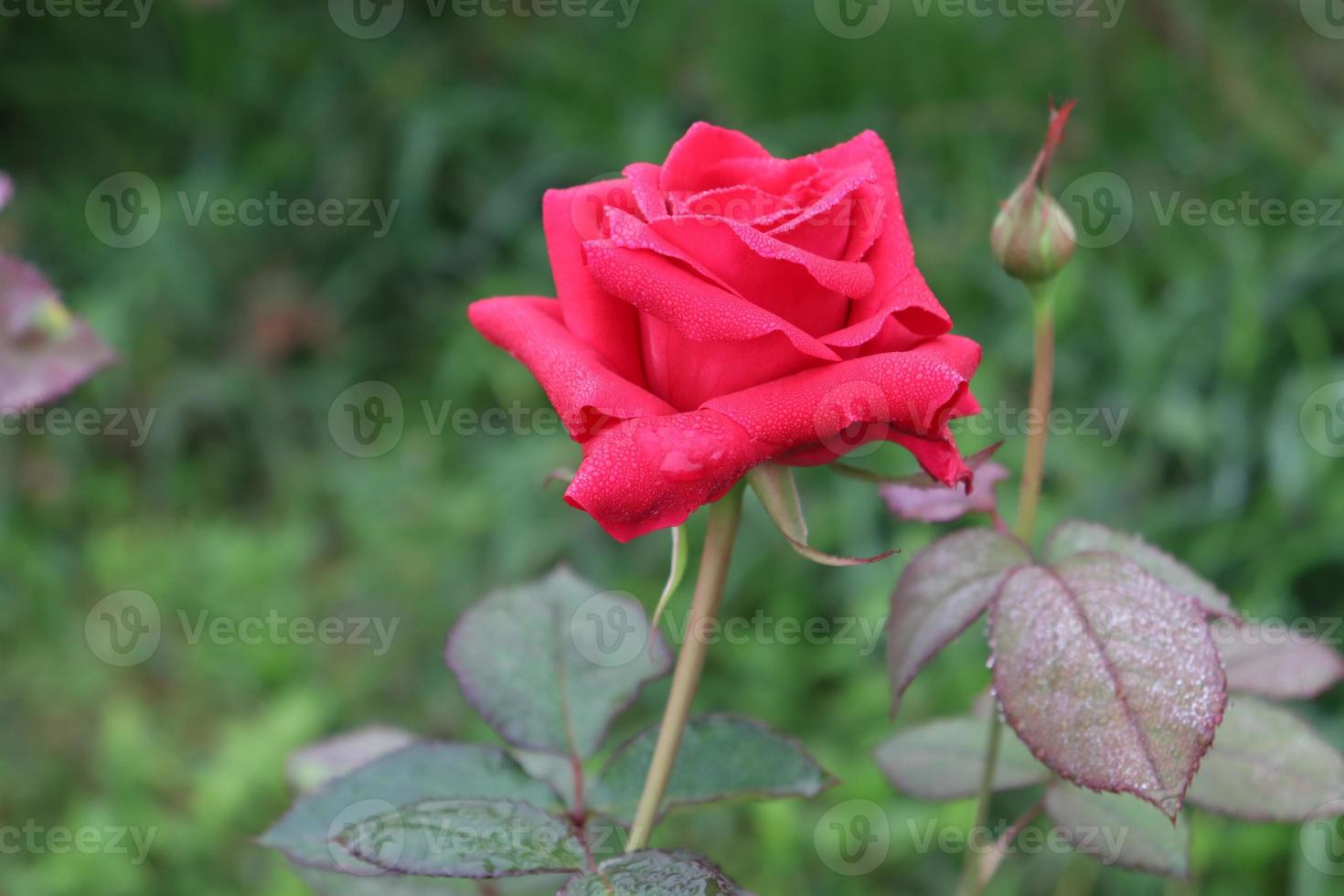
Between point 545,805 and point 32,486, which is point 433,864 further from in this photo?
point 32,486


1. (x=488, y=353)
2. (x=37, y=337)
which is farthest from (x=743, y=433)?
(x=488, y=353)

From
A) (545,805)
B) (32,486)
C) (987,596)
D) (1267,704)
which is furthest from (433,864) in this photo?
(32,486)

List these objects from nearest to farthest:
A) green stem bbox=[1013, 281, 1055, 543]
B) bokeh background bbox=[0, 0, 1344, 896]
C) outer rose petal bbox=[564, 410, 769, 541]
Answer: outer rose petal bbox=[564, 410, 769, 541], green stem bbox=[1013, 281, 1055, 543], bokeh background bbox=[0, 0, 1344, 896]

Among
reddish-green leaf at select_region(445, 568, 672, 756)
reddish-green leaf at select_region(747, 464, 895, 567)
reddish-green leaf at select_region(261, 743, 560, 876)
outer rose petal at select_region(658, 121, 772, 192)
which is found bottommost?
reddish-green leaf at select_region(261, 743, 560, 876)

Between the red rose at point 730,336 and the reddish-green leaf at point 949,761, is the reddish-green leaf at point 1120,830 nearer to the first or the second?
the reddish-green leaf at point 949,761

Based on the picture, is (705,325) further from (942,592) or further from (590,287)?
(942,592)

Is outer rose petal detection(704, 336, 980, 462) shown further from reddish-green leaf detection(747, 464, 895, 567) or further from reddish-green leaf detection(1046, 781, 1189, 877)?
reddish-green leaf detection(1046, 781, 1189, 877)

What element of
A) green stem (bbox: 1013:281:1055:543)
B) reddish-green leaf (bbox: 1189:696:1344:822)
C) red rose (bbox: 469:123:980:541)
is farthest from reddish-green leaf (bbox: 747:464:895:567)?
reddish-green leaf (bbox: 1189:696:1344:822)
